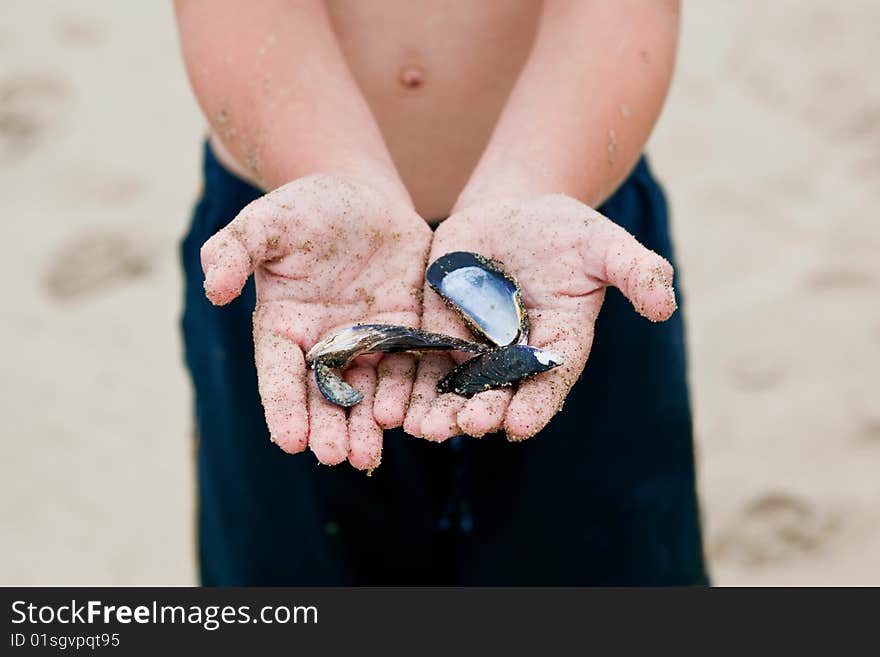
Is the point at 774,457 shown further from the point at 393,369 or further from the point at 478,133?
the point at 393,369

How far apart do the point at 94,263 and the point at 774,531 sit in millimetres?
2331

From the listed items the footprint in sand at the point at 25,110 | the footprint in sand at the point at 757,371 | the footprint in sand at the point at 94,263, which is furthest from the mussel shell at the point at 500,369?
the footprint in sand at the point at 25,110

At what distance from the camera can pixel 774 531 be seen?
107 inches

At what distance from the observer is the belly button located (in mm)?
1816

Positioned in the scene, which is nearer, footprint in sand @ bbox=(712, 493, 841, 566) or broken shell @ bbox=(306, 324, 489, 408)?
broken shell @ bbox=(306, 324, 489, 408)

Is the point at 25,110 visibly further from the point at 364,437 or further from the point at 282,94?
the point at 364,437

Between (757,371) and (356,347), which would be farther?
(757,371)

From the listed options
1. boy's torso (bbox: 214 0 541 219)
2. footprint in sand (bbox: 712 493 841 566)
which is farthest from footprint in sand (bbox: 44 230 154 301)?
footprint in sand (bbox: 712 493 841 566)

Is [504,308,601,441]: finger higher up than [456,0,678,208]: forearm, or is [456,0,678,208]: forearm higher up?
[456,0,678,208]: forearm

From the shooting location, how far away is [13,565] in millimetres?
2762

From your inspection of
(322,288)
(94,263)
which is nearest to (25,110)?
(94,263)

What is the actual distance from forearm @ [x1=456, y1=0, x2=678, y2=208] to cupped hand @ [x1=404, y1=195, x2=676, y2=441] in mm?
81

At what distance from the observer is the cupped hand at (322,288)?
4.33 feet

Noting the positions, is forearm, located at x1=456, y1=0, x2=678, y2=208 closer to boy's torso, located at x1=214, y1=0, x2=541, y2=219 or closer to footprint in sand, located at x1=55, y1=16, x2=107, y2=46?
boy's torso, located at x1=214, y1=0, x2=541, y2=219
